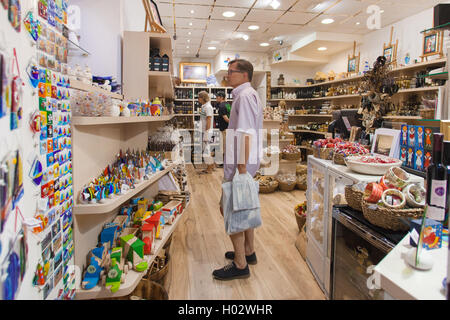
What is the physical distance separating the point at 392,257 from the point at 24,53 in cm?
140

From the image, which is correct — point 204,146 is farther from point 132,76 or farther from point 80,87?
point 80,87

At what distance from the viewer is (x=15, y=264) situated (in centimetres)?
95

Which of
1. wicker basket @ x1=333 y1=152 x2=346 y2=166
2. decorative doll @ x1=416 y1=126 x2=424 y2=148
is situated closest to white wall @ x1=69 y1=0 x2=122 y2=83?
wicker basket @ x1=333 y1=152 x2=346 y2=166

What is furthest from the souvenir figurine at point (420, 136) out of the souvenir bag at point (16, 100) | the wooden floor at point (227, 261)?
the souvenir bag at point (16, 100)

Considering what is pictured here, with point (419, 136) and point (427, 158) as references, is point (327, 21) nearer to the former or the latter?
point (419, 136)

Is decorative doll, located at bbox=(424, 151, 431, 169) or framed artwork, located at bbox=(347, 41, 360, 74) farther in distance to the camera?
framed artwork, located at bbox=(347, 41, 360, 74)

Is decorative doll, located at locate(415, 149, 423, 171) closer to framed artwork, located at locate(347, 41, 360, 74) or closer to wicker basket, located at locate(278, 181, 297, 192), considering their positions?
wicker basket, located at locate(278, 181, 297, 192)

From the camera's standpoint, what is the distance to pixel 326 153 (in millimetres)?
2613

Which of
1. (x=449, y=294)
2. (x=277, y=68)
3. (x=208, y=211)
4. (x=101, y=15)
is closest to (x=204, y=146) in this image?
(x=208, y=211)

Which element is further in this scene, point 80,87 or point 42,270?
point 80,87

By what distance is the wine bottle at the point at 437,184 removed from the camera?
3.92ft

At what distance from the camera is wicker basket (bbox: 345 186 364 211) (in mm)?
1685

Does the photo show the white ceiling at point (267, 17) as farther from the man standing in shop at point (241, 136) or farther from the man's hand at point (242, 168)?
the man's hand at point (242, 168)

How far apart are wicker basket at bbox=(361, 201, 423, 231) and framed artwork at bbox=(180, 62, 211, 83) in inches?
377
